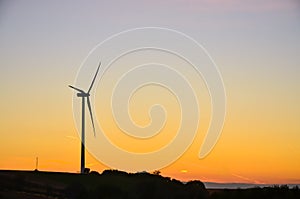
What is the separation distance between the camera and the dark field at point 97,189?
195ft

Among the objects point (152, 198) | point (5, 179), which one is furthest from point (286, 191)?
point (5, 179)

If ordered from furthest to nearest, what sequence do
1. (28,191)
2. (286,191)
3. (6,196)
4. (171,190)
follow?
(171,190) < (286,191) < (28,191) < (6,196)

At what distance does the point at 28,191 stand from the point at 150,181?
15.9 meters

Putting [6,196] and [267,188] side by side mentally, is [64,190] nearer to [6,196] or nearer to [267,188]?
[6,196]

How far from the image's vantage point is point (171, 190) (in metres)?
70.2

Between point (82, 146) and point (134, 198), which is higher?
point (82, 146)

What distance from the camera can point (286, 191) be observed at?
6319 centimetres

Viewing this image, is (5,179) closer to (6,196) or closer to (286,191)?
(6,196)

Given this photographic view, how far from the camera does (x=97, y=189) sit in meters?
64.5

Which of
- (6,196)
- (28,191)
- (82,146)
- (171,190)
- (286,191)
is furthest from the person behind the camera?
(82,146)

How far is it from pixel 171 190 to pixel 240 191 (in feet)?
22.9

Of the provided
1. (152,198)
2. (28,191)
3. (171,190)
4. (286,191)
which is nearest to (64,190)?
(28,191)

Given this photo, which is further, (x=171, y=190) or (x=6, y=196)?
(x=171, y=190)

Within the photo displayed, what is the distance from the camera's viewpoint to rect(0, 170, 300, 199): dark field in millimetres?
59406
